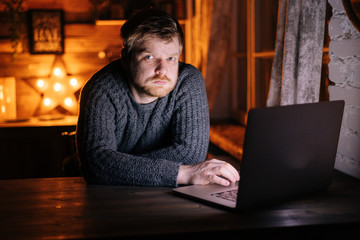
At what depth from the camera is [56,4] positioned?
154 inches

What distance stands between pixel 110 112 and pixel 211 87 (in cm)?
195

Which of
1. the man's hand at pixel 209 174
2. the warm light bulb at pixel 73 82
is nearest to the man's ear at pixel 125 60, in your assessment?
the man's hand at pixel 209 174

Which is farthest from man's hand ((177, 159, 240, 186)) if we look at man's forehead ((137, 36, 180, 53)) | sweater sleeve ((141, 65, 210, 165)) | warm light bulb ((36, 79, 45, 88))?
warm light bulb ((36, 79, 45, 88))

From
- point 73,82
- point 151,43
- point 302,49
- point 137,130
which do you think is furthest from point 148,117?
point 73,82

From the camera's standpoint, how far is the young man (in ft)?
4.35

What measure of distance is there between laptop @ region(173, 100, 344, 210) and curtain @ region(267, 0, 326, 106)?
0.53 meters

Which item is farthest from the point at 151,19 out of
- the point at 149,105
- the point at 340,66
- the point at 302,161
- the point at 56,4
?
the point at 56,4

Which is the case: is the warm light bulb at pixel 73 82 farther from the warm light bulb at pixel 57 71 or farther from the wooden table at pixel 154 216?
the wooden table at pixel 154 216

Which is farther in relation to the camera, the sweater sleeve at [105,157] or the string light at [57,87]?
the string light at [57,87]

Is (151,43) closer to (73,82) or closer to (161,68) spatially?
(161,68)

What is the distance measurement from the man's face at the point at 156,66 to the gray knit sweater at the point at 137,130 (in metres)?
0.13

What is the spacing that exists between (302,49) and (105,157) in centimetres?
88

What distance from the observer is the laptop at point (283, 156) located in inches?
37.6

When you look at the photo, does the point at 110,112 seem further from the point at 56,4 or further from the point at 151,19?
the point at 56,4
